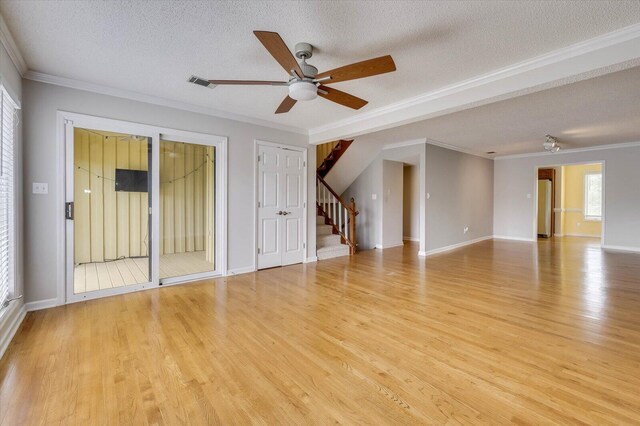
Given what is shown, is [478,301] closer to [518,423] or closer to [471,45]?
[518,423]

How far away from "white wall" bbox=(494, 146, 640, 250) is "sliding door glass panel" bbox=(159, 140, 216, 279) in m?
8.56

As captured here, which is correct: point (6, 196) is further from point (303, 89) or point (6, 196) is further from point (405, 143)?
point (405, 143)

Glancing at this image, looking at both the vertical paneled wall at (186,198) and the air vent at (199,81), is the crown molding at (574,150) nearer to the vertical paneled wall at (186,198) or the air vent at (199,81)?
the vertical paneled wall at (186,198)

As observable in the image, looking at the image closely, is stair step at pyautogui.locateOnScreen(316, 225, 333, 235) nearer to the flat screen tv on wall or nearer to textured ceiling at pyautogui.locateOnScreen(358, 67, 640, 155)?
textured ceiling at pyautogui.locateOnScreen(358, 67, 640, 155)

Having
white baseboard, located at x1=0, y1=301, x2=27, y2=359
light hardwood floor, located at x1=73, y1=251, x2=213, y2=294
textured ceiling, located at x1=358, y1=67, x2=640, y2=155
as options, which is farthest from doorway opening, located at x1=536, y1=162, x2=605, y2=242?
white baseboard, located at x1=0, y1=301, x2=27, y2=359

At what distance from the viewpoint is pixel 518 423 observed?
1.58m

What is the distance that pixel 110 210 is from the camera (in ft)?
12.8

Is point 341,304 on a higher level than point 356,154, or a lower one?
lower

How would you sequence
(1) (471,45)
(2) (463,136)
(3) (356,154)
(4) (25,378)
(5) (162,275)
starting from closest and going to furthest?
(4) (25,378) → (1) (471,45) → (5) (162,275) → (2) (463,136) → (3) (356,154)

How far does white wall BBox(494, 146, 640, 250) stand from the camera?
6.98 metres

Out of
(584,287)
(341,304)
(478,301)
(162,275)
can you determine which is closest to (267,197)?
(162,275)

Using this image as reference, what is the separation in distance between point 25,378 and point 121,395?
0.78 metres

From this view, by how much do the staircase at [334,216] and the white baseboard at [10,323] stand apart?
4511mm

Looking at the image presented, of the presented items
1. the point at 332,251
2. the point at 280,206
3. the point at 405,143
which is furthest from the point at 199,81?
the point at 405,143
